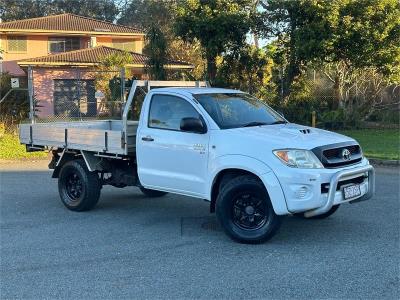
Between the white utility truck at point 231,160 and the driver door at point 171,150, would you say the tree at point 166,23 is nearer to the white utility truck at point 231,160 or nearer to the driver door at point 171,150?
the white utility truck at point 231,160

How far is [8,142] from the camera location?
17.3 meters

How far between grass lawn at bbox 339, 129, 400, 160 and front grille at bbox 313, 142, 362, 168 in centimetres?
747

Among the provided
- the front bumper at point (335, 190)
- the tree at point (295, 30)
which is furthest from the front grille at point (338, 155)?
the tree at point (295, 30)

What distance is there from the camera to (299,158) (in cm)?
625

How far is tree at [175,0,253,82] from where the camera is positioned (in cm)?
2028

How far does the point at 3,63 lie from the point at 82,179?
31.4 metres

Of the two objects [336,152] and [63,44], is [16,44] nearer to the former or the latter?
[63,44]

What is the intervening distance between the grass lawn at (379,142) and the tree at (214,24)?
5586mm

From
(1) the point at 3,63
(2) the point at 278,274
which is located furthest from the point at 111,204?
(1) the point at 3,63

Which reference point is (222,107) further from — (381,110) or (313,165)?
(381,110)

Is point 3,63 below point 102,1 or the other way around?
below

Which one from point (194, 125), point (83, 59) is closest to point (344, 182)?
point (194, 125)

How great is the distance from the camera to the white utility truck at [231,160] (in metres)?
6.22

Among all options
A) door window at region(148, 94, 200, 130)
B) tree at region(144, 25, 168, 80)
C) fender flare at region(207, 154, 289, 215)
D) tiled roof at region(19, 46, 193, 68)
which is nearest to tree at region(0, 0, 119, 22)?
tiled roof at region(19, 46, 193, 68)
